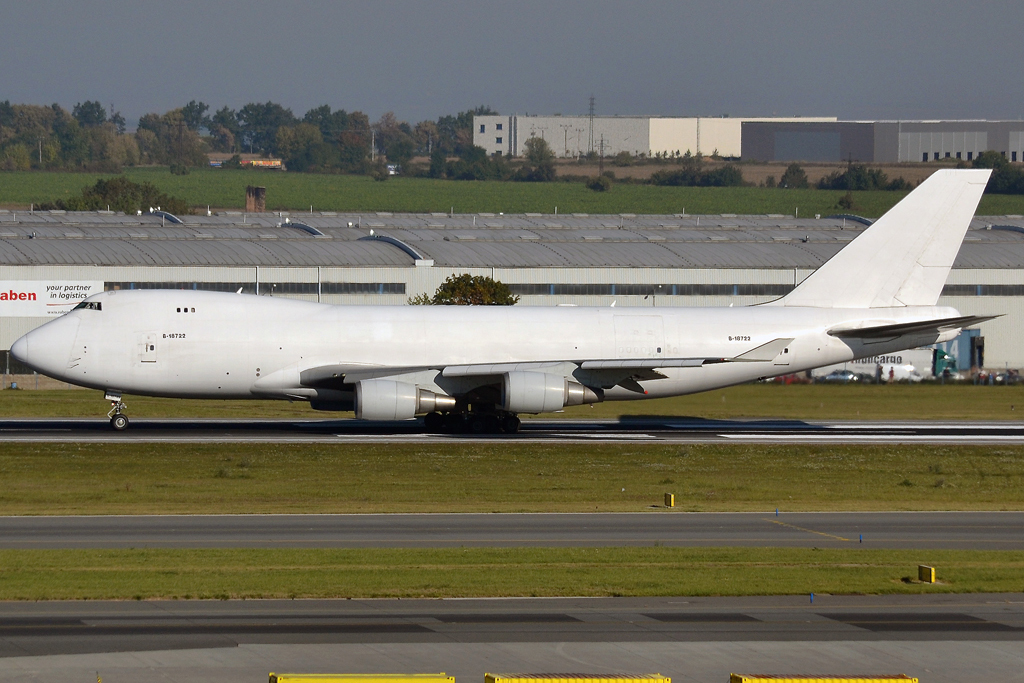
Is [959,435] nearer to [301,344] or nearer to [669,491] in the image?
[669,491]

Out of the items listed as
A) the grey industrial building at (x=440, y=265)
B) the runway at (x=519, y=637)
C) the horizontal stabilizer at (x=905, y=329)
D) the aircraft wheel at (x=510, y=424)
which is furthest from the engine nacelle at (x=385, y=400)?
the grey industrial building at (x=440, y=265)

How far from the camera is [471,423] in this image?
46344mm

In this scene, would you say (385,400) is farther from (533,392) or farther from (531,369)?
(531,369)

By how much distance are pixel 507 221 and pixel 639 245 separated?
95.7 ft

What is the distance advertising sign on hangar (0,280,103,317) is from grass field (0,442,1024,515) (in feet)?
116

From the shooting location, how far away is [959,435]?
48.1m

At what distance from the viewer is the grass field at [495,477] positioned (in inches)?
→ 1236

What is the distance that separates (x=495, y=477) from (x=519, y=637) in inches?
682

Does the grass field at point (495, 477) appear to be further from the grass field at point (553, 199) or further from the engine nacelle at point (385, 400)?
the grass field at point (553, 199)

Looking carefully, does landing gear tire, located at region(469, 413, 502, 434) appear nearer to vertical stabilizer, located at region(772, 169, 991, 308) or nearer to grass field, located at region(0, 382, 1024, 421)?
grass field, located at region(0, 382, 1024, 421)

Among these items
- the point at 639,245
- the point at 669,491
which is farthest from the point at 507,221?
the point at 669,491

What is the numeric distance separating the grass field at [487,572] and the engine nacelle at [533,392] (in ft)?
60.7

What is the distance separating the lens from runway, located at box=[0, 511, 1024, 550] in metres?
25.7

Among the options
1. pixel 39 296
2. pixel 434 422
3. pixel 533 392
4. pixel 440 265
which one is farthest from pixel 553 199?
pixel 533 392
